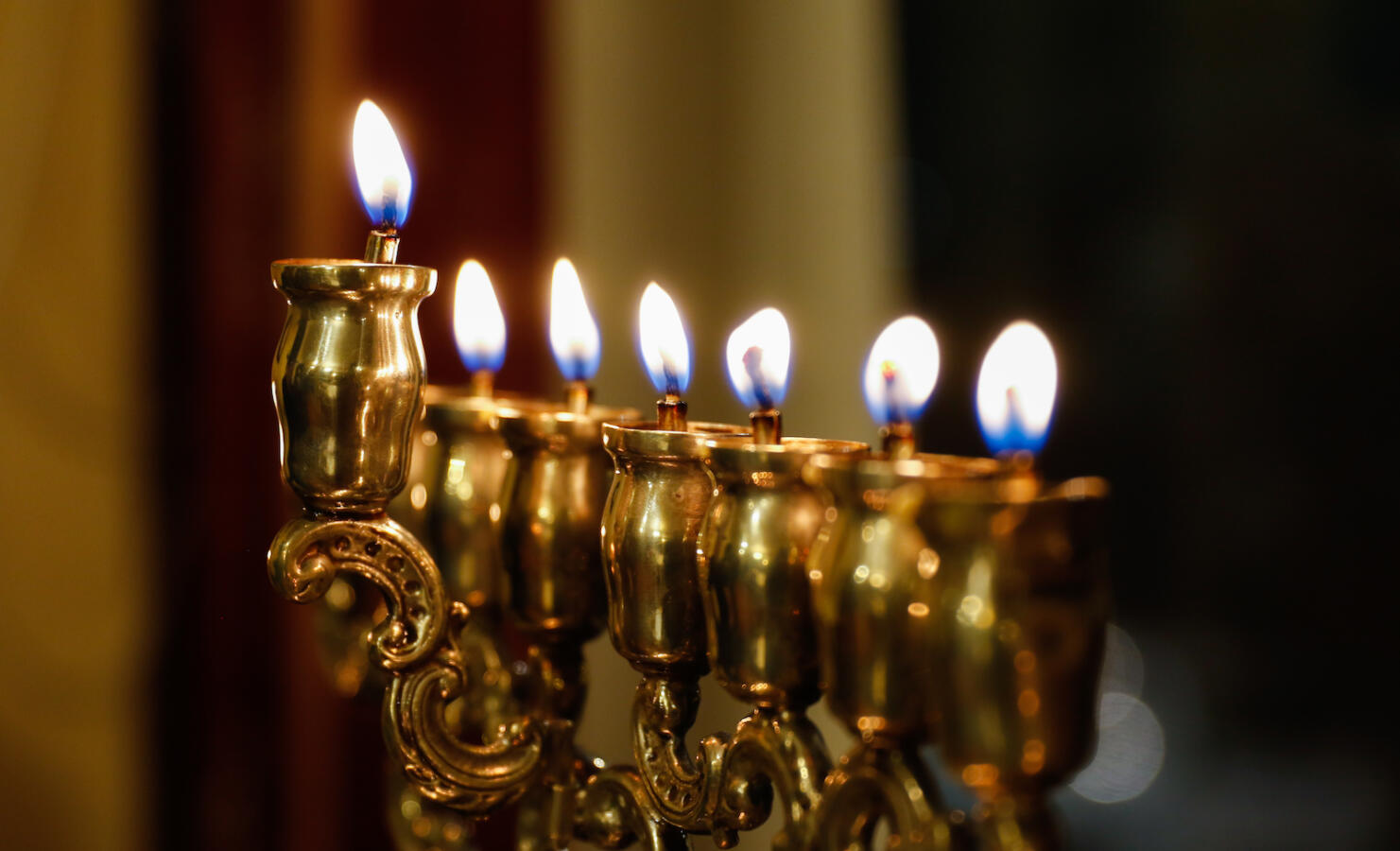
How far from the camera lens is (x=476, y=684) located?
1.89ft

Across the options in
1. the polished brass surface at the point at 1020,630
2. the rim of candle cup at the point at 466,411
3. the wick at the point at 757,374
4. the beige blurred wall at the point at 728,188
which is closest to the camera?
the polished brass surface at the point at 1020,630

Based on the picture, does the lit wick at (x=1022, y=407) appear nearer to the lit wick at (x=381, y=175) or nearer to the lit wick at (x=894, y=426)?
the lit wick at (x=894, y=426)

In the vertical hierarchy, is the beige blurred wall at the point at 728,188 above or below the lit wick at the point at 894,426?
above

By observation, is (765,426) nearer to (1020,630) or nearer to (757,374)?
(757,374)

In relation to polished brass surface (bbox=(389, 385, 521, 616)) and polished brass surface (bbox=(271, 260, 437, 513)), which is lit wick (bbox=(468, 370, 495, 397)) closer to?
polished brass surface (bbox=(389, 385, 521, 616))

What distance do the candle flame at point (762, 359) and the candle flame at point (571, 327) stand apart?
114 millimetres

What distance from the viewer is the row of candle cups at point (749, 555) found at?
30 cm

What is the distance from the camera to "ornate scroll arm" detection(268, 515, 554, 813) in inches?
17.1

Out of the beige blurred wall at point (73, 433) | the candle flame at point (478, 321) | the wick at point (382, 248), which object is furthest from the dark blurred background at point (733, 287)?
the wick at point (382, 248)

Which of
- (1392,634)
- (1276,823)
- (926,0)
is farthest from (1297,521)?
(926,0)

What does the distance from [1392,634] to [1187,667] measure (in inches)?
9.3

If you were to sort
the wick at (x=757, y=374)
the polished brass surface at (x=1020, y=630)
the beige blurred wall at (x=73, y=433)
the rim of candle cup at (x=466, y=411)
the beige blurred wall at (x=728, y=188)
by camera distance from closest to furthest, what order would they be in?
1. the polished brass surface at (x=1020, y=630)
2. the wick at (x=757, y=374)
3. the rim of candle cup at (x=466, y=411)
4. the beige blurred wall at (x=73, y=433)
5. the beige blurred wall at (x=728, y=188)

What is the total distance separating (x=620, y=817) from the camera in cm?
49

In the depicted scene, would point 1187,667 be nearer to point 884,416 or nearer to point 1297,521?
point 1297,521
